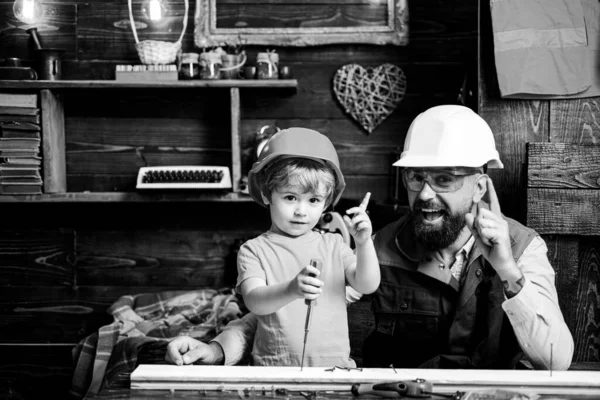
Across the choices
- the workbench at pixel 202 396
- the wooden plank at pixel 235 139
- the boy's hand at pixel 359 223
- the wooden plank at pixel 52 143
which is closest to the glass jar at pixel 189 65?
the wooden plank at pixel 235 139

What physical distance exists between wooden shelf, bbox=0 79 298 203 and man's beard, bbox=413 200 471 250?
1653 millimetres

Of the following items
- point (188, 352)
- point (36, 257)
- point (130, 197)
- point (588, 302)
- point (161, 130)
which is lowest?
point (36, 257)

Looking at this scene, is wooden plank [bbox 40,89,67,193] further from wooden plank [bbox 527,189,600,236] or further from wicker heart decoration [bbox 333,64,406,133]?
wooden plank [bbox 527,189,600,236]

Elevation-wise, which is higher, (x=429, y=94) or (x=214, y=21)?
(x=214, y=21)

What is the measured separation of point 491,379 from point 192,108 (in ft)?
9.63

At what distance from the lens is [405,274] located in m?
2.59

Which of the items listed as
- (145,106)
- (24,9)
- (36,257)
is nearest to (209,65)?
(145,106)

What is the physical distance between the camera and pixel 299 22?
4266 millimetres

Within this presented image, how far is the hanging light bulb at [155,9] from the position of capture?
158 inches

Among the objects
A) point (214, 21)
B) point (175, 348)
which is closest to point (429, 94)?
point (214, 21)

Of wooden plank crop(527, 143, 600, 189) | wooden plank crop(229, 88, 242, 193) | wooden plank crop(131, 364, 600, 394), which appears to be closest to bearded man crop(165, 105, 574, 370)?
wooden plank crop(527, 143, 600, 189)

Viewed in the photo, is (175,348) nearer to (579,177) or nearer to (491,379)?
(491,379)

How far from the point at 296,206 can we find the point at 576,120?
1.30 metres

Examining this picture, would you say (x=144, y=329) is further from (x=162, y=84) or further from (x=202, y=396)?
(x=202, y=396)
